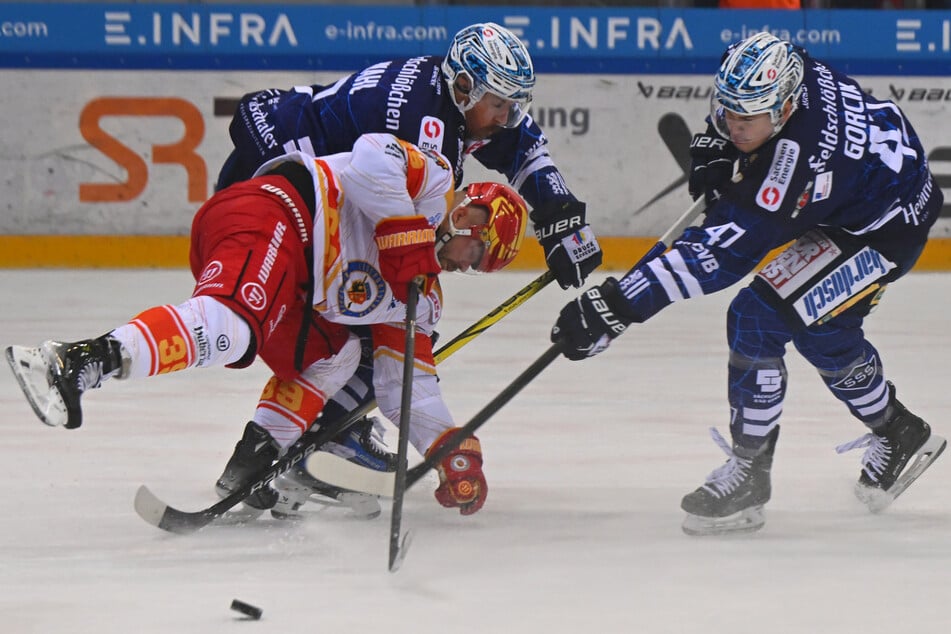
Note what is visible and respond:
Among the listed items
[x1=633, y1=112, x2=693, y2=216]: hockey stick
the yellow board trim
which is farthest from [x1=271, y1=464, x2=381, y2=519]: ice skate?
[x1=633, y1=112, x2=693, y2=216]: hockey stick

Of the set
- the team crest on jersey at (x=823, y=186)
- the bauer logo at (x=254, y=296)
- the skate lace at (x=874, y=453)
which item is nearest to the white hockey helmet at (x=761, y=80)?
the team crest on jersey at (x=823, y=186)

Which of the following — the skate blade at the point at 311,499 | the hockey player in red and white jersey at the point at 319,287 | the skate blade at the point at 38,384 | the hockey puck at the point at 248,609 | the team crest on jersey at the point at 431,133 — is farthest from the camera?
the team crest on jersey at the point at 431,133

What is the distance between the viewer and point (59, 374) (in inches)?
97.7

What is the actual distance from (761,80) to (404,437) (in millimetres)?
990

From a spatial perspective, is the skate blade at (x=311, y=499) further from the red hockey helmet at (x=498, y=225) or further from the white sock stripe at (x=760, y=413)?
the white sock stripe at (x=760, y=413)

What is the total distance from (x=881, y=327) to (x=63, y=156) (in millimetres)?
3950

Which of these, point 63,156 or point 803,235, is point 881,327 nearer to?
point 803,235

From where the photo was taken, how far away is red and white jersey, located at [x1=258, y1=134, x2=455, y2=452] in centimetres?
289

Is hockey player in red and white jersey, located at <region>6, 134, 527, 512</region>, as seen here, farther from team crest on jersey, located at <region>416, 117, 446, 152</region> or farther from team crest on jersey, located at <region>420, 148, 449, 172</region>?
team crest on jersey, located at <region>416, 117, 446, 152</region>

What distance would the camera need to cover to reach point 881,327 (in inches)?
224

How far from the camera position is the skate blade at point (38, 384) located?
2445mm

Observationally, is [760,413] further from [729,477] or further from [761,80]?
[761,80]

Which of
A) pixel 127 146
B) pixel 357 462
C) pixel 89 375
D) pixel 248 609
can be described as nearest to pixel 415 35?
pixel 127 146

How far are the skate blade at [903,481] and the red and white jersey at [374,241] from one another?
942 mm
